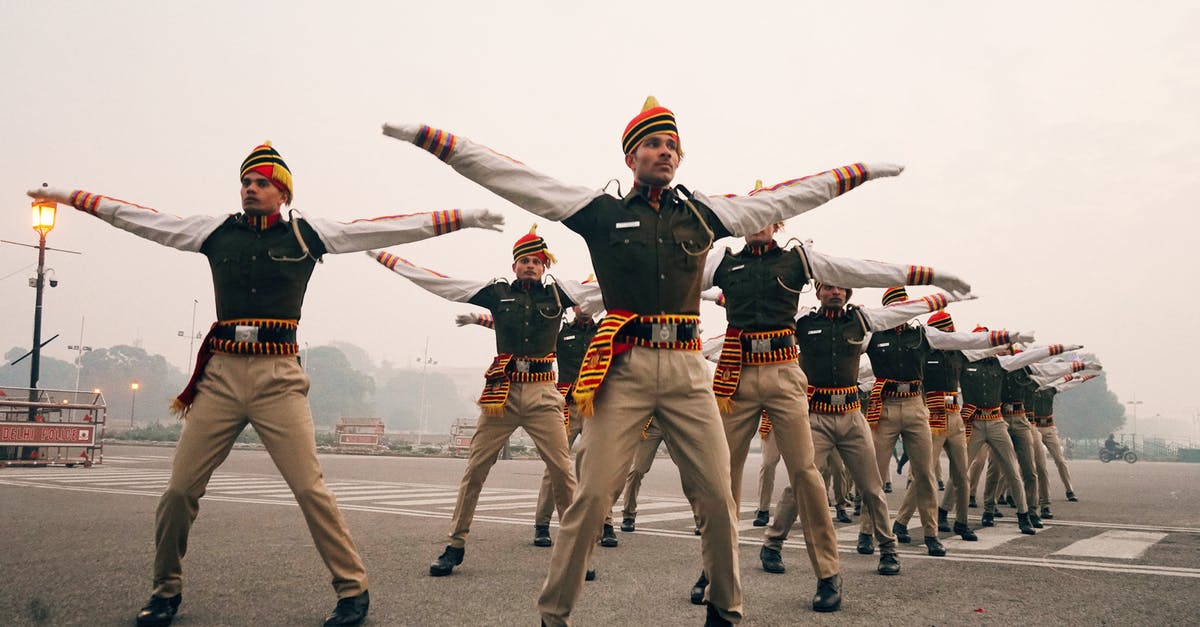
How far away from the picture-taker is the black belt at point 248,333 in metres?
4.92

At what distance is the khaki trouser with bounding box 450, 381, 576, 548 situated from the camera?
280 inches

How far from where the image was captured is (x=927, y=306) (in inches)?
294

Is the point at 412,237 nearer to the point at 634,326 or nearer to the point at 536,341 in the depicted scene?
the point at 634,326

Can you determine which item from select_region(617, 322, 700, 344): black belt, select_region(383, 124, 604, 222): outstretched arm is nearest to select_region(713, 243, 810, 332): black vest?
select_region(617, 322, 700, 344): black belt

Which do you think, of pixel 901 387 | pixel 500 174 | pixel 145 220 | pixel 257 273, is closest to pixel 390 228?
pixel 257 273

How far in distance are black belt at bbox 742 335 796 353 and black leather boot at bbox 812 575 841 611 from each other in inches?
62.1

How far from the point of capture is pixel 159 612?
4.58 m

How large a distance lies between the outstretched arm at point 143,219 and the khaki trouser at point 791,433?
3.65 meters

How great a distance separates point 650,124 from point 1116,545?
24.4 ft

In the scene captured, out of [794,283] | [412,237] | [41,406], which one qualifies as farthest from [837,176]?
[41,406]

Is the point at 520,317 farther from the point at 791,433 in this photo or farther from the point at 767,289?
the point at 791,433

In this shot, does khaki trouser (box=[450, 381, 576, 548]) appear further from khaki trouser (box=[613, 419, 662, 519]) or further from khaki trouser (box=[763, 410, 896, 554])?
khaki trouser (box=[613, 419, 662, 519])

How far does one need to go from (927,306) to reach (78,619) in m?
6.67

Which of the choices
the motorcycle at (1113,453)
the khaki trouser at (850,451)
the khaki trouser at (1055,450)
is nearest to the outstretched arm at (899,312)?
the khaki trouser at (850,451)
